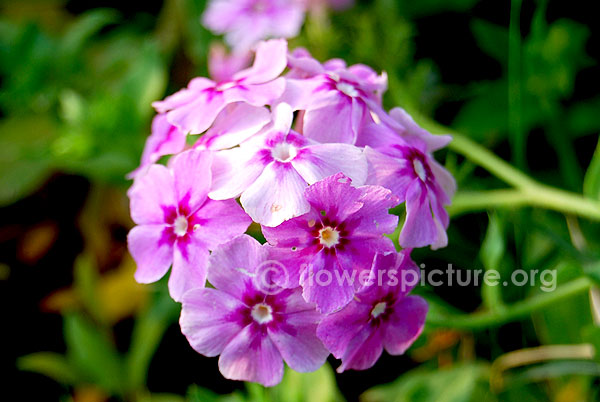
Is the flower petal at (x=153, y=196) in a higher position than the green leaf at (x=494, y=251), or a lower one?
higher

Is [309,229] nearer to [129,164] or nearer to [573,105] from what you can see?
[129,164]

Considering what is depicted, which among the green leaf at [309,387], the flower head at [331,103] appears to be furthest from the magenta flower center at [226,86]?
the green leaf at [309,387]

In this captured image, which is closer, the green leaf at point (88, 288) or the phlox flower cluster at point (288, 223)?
the phlox flower cluster at point (288, 223)

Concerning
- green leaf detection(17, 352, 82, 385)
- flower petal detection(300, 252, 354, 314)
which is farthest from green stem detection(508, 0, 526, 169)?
green leaf detection(17, 352, 82, 385)

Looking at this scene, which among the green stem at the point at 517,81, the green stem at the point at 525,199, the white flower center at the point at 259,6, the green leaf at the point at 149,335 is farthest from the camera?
the white flower center at the point at 259,6

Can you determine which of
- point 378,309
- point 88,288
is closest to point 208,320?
point 378,309

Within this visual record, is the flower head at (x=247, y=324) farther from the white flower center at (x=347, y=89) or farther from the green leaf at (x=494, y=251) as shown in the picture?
the green leaf at (x=494, y=251)

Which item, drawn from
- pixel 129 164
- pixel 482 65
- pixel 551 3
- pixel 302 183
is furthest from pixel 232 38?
pixel 302 183
